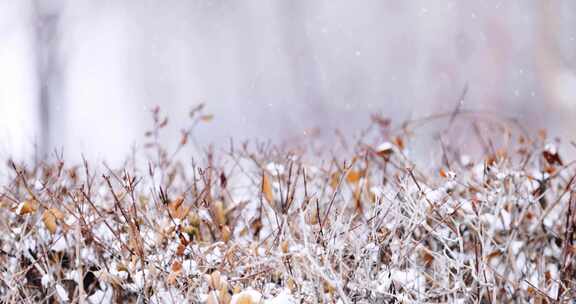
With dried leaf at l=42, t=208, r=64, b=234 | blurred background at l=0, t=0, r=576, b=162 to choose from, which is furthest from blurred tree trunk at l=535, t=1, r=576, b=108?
dried leaf at l=42, t=208, r=64, b=234

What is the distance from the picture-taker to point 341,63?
12.9 meters

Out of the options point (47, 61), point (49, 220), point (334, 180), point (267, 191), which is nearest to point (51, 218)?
point (49, 220)

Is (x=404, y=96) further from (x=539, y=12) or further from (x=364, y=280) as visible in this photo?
(x=364, y=280)

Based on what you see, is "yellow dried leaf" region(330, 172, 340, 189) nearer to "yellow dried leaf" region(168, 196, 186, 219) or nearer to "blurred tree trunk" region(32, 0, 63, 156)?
"yellow dried leaf" region(168, 196, 186, 219)

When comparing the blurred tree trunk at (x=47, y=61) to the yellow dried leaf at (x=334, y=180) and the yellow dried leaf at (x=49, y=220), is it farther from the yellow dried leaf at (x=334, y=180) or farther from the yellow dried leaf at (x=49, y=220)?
the yellow dried leaf at (x=49, y=220)

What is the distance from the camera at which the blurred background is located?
10.2 m

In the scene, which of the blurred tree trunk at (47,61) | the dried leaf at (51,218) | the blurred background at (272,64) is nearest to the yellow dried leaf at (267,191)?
the dried leaf at (51,218)

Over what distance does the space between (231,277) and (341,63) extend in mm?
11693

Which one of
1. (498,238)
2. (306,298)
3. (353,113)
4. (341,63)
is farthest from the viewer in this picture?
(341,63)

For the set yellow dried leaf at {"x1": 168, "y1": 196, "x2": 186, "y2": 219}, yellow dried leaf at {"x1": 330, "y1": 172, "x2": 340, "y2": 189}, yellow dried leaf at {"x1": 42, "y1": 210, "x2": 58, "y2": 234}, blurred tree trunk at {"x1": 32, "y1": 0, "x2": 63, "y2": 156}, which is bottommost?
yellow dried leaf at {"x1": 168, "y1": 196, "x2": 186, "y2": 219}

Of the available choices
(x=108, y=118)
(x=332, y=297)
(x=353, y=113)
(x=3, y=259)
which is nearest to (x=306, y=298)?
(x=332, y=297)

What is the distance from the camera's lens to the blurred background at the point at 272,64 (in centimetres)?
1020

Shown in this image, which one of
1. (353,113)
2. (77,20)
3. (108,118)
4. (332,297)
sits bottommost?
(332,297)

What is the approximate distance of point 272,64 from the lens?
1300 centimetres
